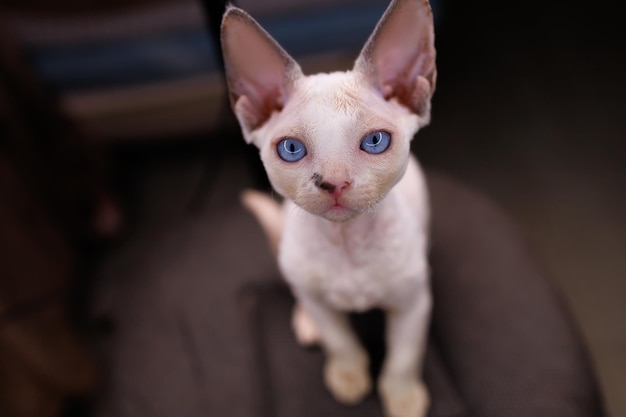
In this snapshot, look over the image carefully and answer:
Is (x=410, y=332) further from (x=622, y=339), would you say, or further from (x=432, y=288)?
(x=622, y=339)

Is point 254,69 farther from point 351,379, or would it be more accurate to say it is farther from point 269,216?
point 351,379

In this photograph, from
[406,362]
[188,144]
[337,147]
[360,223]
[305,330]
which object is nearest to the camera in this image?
[337,147]

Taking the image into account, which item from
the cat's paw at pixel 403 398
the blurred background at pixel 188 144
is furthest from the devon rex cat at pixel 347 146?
the blurred background at pixel 188 144

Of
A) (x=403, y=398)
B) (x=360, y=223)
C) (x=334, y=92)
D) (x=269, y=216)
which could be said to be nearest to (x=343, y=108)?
(x=334, y=92)

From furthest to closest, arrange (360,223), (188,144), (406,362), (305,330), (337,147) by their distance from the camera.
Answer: (188,144), (305,330), (406,362), (360,223), (337,147)

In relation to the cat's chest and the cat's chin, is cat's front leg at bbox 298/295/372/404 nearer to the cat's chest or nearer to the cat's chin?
the cat's chest

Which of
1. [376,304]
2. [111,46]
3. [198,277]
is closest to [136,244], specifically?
[111,46]

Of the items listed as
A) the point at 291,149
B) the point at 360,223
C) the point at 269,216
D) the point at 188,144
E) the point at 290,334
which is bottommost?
the point at 188,144
